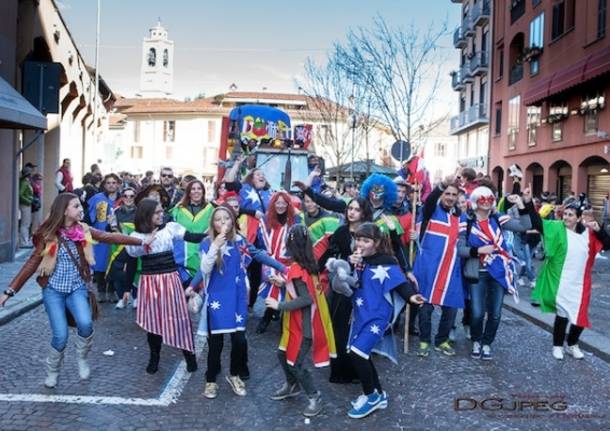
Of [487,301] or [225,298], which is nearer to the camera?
[225,298]

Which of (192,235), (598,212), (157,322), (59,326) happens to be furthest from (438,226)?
(598,212)

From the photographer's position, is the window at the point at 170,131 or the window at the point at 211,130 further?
the window at the point at 170,131

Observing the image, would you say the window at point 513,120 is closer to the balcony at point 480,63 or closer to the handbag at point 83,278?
the balcony at point 480,63

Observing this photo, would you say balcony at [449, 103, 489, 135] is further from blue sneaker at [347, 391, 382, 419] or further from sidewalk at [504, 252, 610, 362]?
blue sneaker at [347, 391, 382, 419]

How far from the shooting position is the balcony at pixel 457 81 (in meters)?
41.8

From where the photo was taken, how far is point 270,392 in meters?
5.30

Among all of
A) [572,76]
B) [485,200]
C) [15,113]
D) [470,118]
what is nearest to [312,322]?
[485,200]

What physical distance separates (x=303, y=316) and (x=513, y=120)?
90.3ft

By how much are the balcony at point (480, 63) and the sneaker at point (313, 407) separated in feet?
111

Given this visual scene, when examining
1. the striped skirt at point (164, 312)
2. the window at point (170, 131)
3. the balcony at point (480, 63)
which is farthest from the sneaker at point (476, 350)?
the window at point (170, 131)

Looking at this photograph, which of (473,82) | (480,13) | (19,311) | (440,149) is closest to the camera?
(19,311)

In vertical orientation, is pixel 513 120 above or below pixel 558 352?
above

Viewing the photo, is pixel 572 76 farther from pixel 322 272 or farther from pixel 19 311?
pixel 19 311

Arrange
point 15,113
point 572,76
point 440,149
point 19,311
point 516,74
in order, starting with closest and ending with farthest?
point 19,311 < point 15,113 < point 572,76 < point 516,74 < point 440,149
